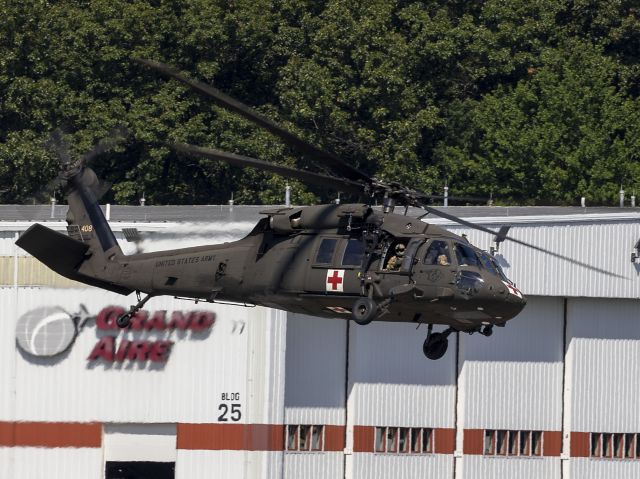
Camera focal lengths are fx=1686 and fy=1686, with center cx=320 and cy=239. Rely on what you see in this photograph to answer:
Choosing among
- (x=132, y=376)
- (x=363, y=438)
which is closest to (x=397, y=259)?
(x=132, y=376)

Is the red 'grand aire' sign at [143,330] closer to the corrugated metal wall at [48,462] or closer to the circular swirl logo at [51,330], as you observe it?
the circular swirl logo at [51,330]

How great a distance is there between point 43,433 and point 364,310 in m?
18.3

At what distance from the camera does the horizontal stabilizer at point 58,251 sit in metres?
39.1

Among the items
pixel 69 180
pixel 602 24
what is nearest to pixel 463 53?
pixel 602 24

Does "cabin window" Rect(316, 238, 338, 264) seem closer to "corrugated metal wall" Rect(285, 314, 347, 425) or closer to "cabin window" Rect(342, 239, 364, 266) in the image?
"cabin window" Rect(342, 239, 364, 266)

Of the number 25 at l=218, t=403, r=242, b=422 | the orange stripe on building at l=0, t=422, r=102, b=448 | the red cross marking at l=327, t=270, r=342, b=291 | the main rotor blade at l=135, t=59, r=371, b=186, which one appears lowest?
the orange stripe on building at l=0, t=422, r=102, b=448

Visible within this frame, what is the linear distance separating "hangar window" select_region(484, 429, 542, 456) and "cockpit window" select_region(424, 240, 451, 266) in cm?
1872

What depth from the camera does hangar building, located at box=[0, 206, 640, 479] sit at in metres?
49.5

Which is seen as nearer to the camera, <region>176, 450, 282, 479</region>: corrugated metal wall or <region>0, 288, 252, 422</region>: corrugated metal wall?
<region>0, 288, 252, 422</region>: corrugated metal wall

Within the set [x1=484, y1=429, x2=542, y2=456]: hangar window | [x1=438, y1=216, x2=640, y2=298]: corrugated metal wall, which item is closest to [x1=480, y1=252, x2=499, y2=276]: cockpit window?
[x1=438, y1=216, x2=640, y2=298]: corrugated metal wall

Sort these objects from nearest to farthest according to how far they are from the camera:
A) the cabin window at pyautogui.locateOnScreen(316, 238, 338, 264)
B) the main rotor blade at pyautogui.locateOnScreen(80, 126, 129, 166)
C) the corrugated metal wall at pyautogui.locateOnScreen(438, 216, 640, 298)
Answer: the cabin window at pyautogui.locateOnScreen(316, 238, 338, 264), the main rotor blade at pyautogui.locateOnScreen(80, 126, 129, 166), the corrugated metal wall at pyautogui.locateOnScreen(438, 216, 640, 298)

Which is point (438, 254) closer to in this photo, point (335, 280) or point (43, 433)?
point (335, 280)

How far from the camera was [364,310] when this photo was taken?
34062mm

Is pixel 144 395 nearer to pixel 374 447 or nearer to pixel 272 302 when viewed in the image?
pixel 374 447
